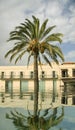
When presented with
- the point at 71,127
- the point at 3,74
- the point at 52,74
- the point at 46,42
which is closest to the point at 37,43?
the point at 46,42

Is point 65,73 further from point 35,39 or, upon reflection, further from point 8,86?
point 35,39

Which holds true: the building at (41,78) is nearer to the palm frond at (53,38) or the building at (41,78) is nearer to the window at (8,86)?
the window at (8,86)

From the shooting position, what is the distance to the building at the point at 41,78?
208 feet

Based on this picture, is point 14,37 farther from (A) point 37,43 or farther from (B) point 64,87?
(B) point 64,87

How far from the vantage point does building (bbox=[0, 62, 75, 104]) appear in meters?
63.3

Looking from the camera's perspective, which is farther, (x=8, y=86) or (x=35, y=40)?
(x=8, y=86)

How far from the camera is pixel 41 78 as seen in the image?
65812mm

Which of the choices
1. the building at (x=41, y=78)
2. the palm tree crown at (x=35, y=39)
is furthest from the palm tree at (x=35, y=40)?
the building at (x=41, y=78)

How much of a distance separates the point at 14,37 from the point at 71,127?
18.1 meters

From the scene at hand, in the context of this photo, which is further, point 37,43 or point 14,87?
point 14,87

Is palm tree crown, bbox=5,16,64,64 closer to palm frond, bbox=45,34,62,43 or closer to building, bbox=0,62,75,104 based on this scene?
palm frond, bbox=45,34,62,43

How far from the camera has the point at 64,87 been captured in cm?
6128

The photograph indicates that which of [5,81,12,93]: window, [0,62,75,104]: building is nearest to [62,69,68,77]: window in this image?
[0,62,75,104]: building

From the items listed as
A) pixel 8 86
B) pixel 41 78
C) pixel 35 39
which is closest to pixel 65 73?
pixel 41 78
